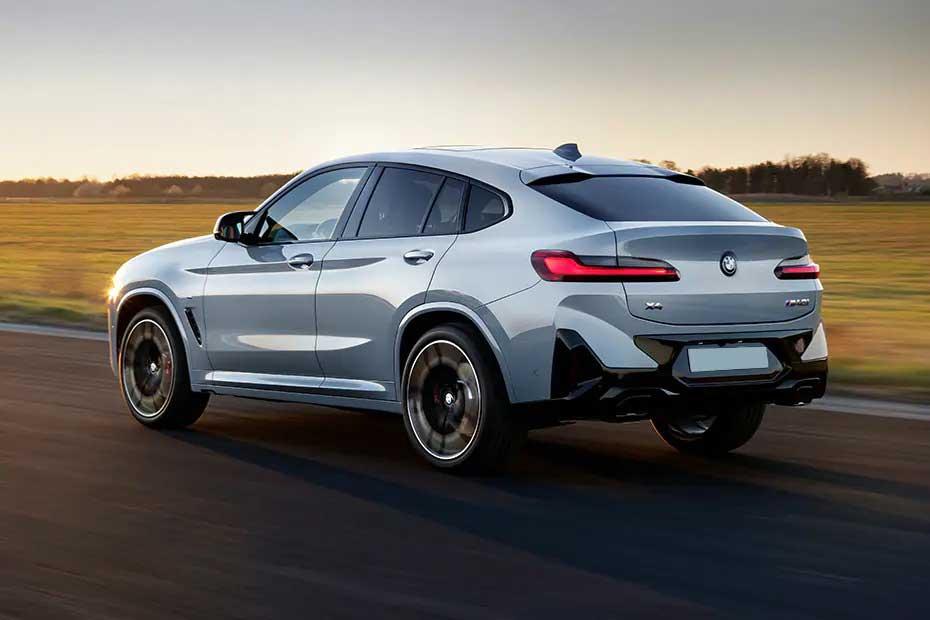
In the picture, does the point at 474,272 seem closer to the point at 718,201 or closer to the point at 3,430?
the point at 718,201

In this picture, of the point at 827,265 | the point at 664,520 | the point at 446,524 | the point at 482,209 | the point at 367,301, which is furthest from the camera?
the point at 827,265

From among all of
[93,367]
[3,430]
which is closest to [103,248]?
[93,367]

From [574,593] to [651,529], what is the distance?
119 centimetres

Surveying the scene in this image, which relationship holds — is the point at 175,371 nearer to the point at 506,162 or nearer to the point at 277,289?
the point at 277,289

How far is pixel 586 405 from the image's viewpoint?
23.5ft

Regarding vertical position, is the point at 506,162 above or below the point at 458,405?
above

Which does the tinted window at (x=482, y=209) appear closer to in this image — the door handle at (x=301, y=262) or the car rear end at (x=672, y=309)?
the car rear end at (x=672, y=309)

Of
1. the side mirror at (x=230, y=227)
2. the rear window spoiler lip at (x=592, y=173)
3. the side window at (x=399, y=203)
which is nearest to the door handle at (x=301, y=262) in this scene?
the side window at (x=399, y=203)

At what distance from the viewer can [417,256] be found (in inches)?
310

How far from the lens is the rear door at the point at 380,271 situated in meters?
7.89

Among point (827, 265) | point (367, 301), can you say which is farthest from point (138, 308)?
point (827, 265)

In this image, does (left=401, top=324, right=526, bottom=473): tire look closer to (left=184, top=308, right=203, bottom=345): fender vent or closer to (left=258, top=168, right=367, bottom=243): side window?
(left=258, top=168, right=367, bottom=243): side window

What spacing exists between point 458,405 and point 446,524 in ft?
4.04

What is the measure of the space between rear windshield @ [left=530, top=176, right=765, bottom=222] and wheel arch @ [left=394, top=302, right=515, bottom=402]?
0.71 meters
